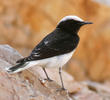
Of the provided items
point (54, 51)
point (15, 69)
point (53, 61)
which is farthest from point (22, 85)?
point (54, 51)

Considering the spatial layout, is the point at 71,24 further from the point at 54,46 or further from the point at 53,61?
the point at 53,61

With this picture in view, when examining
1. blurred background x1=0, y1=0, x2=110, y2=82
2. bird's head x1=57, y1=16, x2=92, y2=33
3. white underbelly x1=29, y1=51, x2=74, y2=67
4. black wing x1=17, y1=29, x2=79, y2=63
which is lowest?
white underbelly x1=29, y1=51, x2=74, y2=67

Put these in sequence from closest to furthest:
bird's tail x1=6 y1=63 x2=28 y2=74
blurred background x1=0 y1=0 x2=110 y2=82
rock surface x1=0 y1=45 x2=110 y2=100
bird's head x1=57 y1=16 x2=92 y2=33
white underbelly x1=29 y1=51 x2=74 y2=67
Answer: rock surface x1=0 y1=45 x2=110 y2=100, bird's tail x1=6 y1=63 x2=28 y2=74, white underbelly x1=29 y1=51 x2=74 y2=67, bird's head x1=57 y1=16 x2=92 y2=33, blurred background x1=0 y1=0 x2=110 y2=82

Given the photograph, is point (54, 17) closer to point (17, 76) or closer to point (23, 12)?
point (23, 12)

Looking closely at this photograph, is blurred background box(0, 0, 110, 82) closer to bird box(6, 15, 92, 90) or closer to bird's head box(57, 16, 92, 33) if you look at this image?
bird's head box(57, 16, 92, 33)

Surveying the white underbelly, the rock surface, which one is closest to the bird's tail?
the rock surface

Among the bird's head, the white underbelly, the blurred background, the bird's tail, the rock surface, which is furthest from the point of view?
the blurred background

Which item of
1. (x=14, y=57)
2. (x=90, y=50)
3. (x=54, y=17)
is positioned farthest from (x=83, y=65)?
(x=14, y=57)
